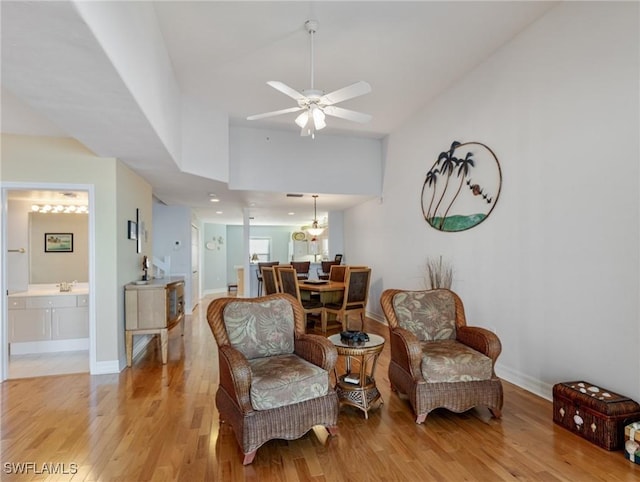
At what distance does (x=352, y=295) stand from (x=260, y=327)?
9.83 ft

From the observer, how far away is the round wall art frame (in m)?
3.58

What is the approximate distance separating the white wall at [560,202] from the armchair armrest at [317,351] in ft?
6.54

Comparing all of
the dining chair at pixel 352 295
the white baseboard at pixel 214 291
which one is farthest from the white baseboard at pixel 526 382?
the white baseboard at pixel 214 291

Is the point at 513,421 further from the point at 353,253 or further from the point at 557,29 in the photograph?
the point at 353,253

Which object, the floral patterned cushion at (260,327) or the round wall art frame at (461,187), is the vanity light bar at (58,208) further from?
the round wall art frame at (461,187)

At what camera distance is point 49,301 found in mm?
4324

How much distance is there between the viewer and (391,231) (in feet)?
18.9

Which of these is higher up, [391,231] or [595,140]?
[595,140]

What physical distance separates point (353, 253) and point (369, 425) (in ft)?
16.8

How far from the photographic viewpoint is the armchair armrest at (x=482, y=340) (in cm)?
259

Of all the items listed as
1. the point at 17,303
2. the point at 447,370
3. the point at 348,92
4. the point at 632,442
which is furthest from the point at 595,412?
the point at 17,303

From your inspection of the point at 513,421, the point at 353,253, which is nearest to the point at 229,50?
the point at 513,421

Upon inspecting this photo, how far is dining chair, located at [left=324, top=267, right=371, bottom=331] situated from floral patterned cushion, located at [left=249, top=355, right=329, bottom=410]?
2.92m

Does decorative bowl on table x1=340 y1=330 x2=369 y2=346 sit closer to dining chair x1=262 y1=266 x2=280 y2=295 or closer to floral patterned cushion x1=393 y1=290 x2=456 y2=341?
floral patterned cushion x1=393 y1=290 x2=456 y2=341
